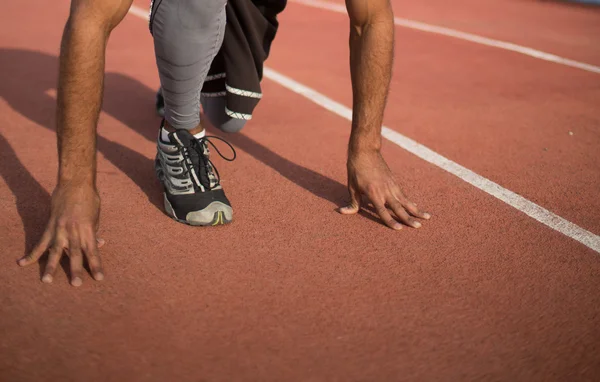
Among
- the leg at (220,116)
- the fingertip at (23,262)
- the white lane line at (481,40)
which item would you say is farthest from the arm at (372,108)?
the white lane line at (481,40)

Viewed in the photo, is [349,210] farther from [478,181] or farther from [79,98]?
[79,98]

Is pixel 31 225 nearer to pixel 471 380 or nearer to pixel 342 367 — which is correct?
pixel 342 367

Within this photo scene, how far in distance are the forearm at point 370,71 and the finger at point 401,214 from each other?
26cm

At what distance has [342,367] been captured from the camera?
1.95 m

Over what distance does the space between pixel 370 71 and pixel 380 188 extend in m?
0.51

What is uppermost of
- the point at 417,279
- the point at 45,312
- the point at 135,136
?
the point at 417,279

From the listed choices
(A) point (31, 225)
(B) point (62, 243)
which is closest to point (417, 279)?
(B) point (62, 243)

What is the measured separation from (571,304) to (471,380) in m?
0.63

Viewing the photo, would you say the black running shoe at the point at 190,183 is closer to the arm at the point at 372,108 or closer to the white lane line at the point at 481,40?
the arm at the point at 372,108

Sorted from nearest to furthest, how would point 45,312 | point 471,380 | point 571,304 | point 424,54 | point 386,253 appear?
point 471,380 → point 45,312 → point 571,304 → point 386,253 → point 424,54

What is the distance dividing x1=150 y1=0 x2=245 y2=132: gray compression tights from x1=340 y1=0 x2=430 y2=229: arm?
0.60 metres

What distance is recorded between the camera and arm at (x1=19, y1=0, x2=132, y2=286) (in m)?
2.25

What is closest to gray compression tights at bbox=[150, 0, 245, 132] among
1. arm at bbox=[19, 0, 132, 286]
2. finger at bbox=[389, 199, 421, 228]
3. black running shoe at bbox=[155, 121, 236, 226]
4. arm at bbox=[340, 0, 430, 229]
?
Result: black running shoe at bbox=[155, 121, 236, 226]

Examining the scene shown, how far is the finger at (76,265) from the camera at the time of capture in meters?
2.29
